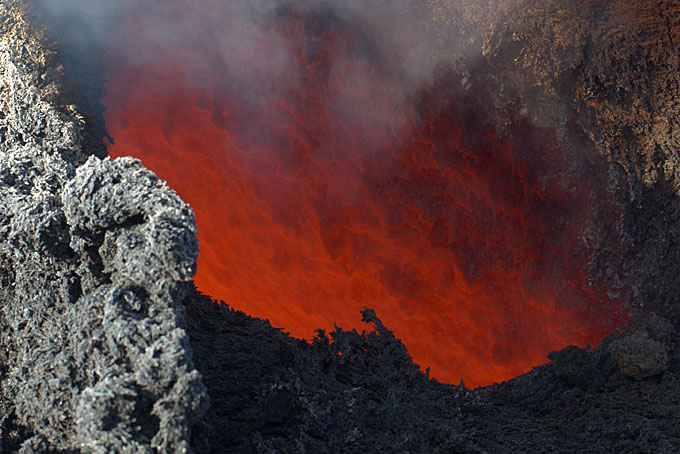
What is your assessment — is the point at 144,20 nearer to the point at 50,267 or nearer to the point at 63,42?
the point at 63,42

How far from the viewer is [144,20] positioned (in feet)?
15.4

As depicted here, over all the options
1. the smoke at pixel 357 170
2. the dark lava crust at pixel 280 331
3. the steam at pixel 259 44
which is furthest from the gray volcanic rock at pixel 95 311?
the smoke at pixel 357 170

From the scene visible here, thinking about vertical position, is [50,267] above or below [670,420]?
below

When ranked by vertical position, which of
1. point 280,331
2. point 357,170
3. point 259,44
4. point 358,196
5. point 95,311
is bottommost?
point 95,311

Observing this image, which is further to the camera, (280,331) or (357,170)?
(357,170)

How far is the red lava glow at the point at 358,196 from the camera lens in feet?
15.5

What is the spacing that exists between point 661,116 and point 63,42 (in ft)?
12.2

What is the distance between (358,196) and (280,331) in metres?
2.43

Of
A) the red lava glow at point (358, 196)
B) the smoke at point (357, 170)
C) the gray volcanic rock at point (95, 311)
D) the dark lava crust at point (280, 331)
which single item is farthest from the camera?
the red lava glow at point (358, 196)

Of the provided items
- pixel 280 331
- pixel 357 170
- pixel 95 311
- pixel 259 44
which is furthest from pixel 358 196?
pixel 95 311

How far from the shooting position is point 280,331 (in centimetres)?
316

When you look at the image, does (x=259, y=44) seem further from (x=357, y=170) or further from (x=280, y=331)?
(x=280, y=331)

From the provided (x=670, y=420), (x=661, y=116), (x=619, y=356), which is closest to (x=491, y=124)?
(x=661, y=116)

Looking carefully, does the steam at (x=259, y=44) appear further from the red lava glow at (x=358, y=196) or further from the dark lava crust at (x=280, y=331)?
the dark lava crust at (x=280, y=331)
